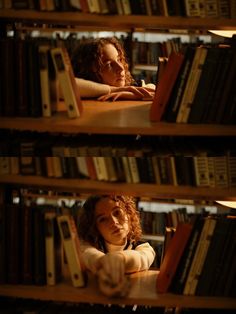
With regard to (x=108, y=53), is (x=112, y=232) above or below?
below

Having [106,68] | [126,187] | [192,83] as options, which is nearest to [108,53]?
[106,68]

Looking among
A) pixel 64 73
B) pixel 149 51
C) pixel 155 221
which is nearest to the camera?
pixel 64 73

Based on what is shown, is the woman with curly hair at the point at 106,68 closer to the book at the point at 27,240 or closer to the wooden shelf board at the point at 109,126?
the wooden shelf board at the point at 109,126

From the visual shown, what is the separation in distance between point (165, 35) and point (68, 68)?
3528 millimetres

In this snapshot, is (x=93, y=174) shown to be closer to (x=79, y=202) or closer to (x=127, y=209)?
(x=127, y=209)

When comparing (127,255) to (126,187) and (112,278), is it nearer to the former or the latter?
(112,278)

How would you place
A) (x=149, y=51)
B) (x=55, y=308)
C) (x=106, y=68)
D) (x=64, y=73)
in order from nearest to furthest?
(x=64, y=73) → (x=55, y=308) → (x=106, y=68) → (x=149, y=51)

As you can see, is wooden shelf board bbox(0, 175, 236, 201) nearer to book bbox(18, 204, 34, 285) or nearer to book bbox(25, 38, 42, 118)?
book bbox(18, 204, 34, 285)

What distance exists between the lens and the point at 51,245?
6.39ft

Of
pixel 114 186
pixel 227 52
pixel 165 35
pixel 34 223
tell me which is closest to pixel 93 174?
pixel 114 186

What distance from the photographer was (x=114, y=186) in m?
1.94

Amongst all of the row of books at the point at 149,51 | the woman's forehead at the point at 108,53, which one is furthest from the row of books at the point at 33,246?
the row of books at the point at 149,51

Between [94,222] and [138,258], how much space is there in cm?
22

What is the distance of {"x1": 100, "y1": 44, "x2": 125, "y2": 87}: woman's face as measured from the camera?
2.35m
